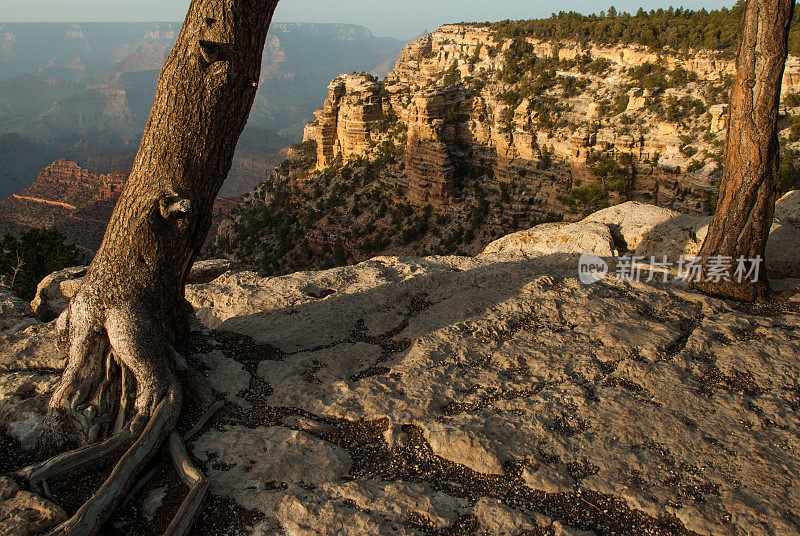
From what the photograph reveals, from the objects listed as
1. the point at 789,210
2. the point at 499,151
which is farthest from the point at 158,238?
the point at 499,151

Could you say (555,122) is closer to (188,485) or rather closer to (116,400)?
(116,400)

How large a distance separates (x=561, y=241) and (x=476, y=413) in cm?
508

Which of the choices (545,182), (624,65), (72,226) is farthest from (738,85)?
(72,226)

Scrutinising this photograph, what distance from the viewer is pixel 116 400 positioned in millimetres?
3439

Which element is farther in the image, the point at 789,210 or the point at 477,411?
the point at 789,210

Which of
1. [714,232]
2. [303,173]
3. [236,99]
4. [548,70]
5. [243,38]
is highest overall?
[548,70]

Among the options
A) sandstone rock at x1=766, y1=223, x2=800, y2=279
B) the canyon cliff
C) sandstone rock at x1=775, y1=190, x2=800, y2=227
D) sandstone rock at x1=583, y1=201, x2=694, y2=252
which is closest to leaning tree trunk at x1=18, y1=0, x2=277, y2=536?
sandstone rock at x1=583, y1=201, x2=694, y2=252

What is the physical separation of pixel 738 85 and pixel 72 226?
195 ft

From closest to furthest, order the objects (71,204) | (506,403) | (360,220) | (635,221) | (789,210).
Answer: (506,403) → (789,210) → (635,221) → (360,220) → (71,204)

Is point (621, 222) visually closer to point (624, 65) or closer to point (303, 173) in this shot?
point (624, 65)

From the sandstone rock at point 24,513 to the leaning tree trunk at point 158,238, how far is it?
0.57 m

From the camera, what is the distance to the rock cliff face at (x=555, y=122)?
23.6 metres

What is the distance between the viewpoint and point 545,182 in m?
26.1

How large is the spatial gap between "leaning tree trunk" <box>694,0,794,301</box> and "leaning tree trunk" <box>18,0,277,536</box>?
517cm
